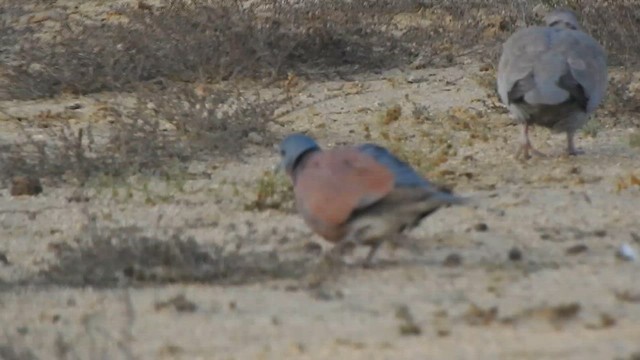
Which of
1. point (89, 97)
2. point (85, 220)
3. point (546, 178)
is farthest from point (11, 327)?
point (89, 97)

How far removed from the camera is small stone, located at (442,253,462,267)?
19.4 feet

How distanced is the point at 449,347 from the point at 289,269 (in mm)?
1470

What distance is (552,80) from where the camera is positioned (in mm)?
8523

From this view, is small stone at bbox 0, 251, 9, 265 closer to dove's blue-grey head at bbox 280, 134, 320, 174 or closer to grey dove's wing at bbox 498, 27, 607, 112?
dove's blue-grey head at bbox 280, 134, 320, 174

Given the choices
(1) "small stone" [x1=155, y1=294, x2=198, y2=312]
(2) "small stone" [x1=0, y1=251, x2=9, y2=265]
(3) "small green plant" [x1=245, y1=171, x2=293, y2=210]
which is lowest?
(3) "small green plant" [x1=245, y1=171, x2=293, y2=210]

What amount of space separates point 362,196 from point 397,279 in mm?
292

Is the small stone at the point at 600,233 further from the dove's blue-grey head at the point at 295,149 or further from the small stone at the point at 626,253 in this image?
the dove's blue-grey head at the point at 295,149

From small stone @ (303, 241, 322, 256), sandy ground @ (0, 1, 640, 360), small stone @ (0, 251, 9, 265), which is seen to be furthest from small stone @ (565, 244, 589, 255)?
small stone @ (0, 251, 9, 265)

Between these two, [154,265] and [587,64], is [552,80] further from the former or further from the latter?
[154,265]

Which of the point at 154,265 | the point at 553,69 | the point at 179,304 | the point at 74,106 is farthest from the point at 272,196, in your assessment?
the point at 74,106

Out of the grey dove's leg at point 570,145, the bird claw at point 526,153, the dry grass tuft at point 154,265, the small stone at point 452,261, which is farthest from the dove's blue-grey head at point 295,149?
the grey dove's leg at point 570,145

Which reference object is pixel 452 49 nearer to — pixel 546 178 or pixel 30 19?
pixel 30 19

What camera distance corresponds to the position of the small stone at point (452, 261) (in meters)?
5.93

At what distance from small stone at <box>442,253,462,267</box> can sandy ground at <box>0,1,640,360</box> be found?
0.07 feet
